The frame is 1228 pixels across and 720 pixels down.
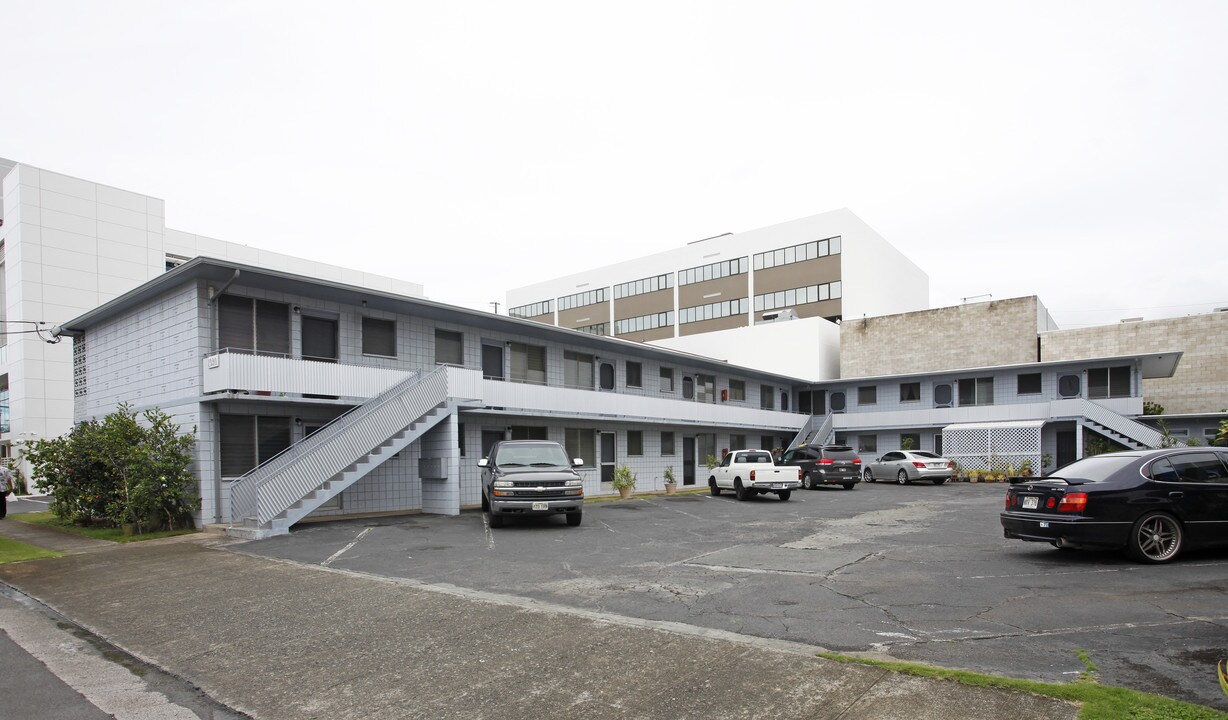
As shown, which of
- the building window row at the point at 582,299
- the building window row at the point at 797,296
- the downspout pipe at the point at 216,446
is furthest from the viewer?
the building window row at the point at 582,299

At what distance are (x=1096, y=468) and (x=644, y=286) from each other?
2212 inches

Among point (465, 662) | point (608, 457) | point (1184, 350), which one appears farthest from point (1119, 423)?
point (465, 662)

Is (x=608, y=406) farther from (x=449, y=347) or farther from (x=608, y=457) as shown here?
(x=449, y=347)

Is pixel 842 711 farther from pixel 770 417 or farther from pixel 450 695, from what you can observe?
pixel 770 417

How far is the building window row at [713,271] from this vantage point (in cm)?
5794

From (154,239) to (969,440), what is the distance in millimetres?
48372

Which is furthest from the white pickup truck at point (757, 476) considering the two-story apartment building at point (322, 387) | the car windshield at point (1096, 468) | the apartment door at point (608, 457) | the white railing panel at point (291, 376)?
the car windshield at point (1096, 468)

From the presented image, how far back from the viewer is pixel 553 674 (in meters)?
5.32

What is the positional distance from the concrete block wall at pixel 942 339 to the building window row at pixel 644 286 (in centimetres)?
2141

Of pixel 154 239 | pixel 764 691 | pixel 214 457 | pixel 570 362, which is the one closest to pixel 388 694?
pixel 764 691

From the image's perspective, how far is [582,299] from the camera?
70.9 metres

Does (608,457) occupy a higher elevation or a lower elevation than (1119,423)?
lower

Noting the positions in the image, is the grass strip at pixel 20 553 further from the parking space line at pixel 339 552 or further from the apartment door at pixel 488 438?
the apartment door at pixel 488 438

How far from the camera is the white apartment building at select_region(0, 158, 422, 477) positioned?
3709cm
